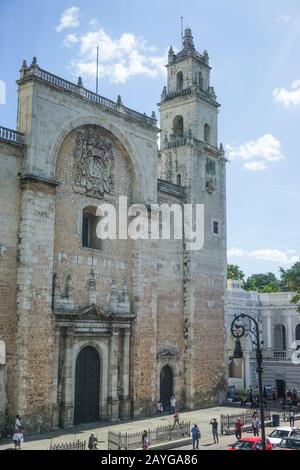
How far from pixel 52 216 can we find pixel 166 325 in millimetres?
10817

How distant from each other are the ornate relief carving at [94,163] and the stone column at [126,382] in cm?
792

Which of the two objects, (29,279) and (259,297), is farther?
(259,297)

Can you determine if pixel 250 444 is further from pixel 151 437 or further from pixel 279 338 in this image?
pixel 279 338

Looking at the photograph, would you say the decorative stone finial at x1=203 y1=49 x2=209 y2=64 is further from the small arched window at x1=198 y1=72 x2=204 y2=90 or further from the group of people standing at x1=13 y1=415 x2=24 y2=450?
the group of people standing at x1=13 y1=415 x2=24 y2=450

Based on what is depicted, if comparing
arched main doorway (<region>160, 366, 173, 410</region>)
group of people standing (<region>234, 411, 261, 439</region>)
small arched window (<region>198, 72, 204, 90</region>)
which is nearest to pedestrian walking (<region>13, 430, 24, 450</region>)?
group of people standing (<region>234, 411, 261, 439</region>)

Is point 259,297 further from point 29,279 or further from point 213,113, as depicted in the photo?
point 29,279

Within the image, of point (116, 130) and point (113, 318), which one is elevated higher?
point (116, 130)

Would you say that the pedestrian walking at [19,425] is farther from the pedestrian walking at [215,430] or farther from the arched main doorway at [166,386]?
the arched main doorway at [166,386]

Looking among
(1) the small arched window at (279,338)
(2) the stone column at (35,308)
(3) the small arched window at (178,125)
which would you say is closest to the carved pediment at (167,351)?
(2) the stone column at (35,308)

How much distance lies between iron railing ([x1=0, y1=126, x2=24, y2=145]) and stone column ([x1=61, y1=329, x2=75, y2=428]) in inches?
365

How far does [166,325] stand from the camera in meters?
32.1

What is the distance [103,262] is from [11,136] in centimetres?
812

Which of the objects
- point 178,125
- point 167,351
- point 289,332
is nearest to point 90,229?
point 167,351

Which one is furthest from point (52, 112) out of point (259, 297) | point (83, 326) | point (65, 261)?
point (259, 297)
